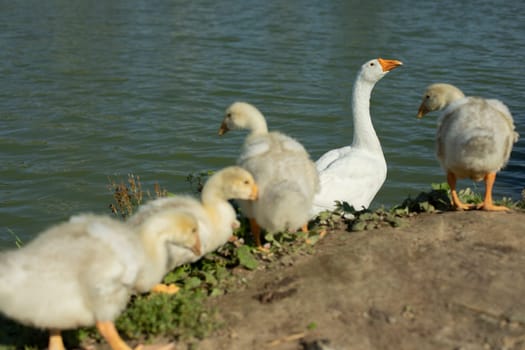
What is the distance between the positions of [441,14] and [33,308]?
18898 millimetres

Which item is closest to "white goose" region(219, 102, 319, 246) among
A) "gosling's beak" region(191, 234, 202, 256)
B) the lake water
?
"gosling's beak" region(191, 234, 202, 256)

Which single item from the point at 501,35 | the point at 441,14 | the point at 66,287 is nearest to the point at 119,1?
the point at 441,14

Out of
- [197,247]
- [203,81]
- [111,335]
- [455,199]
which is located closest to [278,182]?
[197,247]

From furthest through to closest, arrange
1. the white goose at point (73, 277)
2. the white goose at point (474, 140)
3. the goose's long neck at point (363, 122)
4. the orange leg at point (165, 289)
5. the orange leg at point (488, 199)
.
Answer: the goose's long neck at point (363, 122) → the orange leg at point (488, 199) → the white goose at point (474, 140) → the orange leg at point (165, 289) → the white goose at point (73, 277)

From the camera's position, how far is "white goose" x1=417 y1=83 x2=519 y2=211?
19.1 ft

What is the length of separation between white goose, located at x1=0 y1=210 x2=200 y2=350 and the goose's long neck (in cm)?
442

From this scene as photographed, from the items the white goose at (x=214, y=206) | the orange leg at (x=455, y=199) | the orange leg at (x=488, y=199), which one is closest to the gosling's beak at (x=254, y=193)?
the white goose at (x=214, y=206)

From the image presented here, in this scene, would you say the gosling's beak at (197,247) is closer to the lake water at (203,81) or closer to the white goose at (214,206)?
the white goose at (214,206)

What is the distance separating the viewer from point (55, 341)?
4461 millimetres

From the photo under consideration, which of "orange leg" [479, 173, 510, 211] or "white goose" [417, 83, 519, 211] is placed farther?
"orange leg" [479, 173, 510, 211]

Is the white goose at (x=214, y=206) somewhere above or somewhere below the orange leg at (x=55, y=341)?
above

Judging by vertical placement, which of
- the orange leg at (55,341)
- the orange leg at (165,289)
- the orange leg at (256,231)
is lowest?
the orange leg at (55,341)

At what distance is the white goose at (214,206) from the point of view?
5156 millimetres

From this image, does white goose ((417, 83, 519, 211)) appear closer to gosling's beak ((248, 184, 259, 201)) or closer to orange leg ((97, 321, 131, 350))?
gosling's beak ((248, 184, 259, 201))
